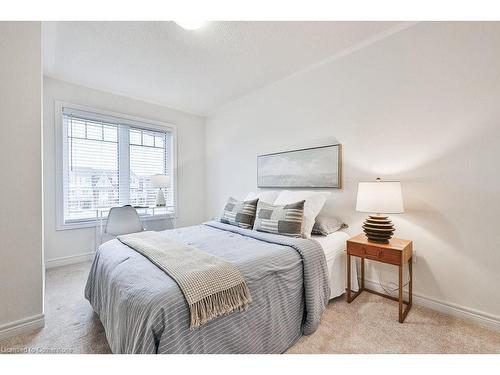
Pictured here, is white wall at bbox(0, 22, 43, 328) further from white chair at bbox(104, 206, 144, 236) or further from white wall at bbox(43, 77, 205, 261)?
white wall at bbox(43, 77, 205, 261)

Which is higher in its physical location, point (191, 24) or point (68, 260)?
point (191, 24)

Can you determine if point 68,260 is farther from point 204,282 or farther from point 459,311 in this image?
point 459,311

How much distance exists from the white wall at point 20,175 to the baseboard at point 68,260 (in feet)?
5.22

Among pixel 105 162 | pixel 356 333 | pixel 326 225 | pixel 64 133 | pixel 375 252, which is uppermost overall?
pixel 64 133

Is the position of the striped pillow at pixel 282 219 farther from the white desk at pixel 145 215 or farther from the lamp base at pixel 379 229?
the white desk at pixel 145 215

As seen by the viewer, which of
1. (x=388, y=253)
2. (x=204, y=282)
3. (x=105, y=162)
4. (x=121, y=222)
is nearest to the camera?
(x=204, y=282)

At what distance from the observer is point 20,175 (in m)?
1.64

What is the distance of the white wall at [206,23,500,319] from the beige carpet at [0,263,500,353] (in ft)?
0.94

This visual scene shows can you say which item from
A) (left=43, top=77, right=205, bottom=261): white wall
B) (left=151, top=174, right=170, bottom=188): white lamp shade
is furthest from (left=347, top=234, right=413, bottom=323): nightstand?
(left=43, top=77, right=205, bottom=261): white wall

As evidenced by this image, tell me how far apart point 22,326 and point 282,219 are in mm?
2144

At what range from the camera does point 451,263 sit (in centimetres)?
189

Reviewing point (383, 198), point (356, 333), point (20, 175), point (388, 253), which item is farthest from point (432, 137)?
point (20, 175)

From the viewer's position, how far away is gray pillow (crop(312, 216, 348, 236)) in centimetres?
226
